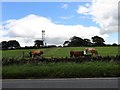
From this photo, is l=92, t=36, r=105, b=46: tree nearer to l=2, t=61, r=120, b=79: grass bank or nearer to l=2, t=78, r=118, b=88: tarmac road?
l=2, t=61, r=120, b=79: grass bank

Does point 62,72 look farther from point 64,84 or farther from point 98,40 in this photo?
point 98,40

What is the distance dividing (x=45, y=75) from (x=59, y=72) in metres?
0.95

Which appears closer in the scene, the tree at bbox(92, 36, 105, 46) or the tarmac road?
the tarmac road

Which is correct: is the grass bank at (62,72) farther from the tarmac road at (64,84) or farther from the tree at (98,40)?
the tree at (98,40)

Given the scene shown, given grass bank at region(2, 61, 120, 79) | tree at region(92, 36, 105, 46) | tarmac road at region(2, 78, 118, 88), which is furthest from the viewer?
tree at region(92, 36, 105, 46)

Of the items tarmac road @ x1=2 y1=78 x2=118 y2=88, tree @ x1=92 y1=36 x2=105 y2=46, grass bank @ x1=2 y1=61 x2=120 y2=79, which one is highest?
tree @ x1=92 y1=36 x2=105 y2=46

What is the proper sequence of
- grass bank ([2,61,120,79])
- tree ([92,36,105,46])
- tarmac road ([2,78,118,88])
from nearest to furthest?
1. tarmac road ([2,78,118,88])
2. grass bank ([2,61,120,79])
3. tree ([92,36,105,46])

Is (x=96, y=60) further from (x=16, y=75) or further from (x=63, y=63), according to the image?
(x=16, y=75)

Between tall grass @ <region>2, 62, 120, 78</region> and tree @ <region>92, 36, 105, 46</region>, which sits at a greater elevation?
tree @ <region>92, 36, 105, 46</region>

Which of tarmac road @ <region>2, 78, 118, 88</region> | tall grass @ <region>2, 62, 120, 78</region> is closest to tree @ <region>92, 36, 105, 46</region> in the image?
tall grass @ <region>2, 62, 120, 78</region>

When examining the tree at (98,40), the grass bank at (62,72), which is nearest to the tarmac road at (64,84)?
the grass bank at (62,72)

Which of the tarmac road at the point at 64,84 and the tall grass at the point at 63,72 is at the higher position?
the tall grass at the point at 63,72

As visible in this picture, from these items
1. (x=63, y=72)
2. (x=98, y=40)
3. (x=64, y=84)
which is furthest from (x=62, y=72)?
(x=98, y=40)

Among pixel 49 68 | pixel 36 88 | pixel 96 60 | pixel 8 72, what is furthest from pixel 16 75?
pixel 96 60
